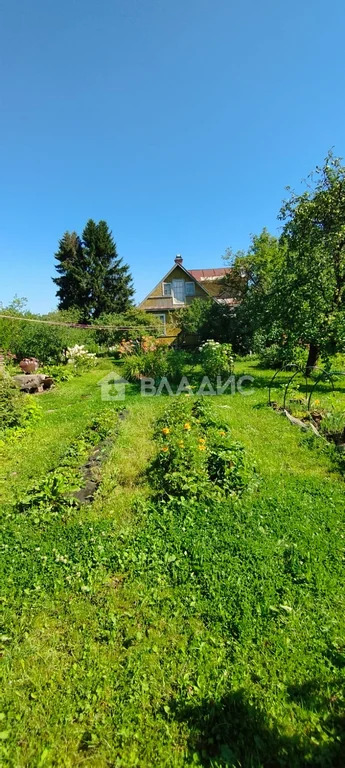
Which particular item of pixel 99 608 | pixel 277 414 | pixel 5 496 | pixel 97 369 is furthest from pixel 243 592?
pixel 97 369

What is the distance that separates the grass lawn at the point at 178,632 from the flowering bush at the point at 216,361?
671cm

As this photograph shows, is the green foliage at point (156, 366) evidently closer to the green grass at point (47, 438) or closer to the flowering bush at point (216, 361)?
the flowering bush at point (216, 361)

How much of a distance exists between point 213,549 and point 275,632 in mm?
894

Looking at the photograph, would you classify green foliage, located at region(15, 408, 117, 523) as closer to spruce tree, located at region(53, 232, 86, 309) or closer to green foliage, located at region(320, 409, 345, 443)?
green foliage, located at region(320, 409, 345, 443)

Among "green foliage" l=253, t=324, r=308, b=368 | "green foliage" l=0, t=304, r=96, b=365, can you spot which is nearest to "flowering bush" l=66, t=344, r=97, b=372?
"green foliage" l=0, t=304, r=96, b=365

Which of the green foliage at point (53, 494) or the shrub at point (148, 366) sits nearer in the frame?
the green foliage at point (53, 494)

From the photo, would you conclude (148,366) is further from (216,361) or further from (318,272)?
(318,272)

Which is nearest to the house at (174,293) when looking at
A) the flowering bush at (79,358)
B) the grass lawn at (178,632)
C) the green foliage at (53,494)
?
the flowering bush at (79,358)

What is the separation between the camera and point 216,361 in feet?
34.7

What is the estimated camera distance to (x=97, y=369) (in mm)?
16266

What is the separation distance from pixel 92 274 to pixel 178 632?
34.2 m

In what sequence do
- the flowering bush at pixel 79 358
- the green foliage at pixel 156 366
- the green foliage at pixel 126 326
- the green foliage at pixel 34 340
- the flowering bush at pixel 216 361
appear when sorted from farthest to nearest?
the green foliage at pixel 126 326, the flowering bush at pixel 79 358, the green foliage at pixel 34 340, the green foliage at pixel 156 366, the flowering bush at pixel 216 361

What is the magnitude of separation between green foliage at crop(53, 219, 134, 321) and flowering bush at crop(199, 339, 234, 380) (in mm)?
24027

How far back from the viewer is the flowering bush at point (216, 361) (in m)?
10.6
